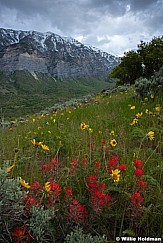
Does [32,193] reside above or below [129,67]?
below

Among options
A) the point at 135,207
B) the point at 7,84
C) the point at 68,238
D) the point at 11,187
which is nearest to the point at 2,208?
the point at 11,187

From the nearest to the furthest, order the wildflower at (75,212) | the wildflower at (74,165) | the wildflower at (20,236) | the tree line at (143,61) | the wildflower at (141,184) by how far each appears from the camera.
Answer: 1. the wildflower at (20,236)
2. the wildflower at (75,212)
3. the wildflower at (141,184)
4. the wildflower at (74,165)
5. the tree line at (143,61)

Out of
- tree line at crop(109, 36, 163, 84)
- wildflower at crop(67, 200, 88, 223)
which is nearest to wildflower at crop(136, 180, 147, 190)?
wildflower at crop(67, 200, 88, 223)

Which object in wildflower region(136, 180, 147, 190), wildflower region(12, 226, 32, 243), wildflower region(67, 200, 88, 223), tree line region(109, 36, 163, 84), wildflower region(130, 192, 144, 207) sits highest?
tree line region(109, 36, 163, 84)

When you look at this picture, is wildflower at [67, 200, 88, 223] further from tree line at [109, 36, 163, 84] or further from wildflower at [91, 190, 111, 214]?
tree line at [109, 36, 163, 84]

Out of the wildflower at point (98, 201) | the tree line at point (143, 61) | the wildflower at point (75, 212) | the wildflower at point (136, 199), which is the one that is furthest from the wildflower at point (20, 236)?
the tree line at point (143, 61)

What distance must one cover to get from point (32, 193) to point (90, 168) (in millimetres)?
646

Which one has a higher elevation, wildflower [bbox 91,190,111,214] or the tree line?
the tree line

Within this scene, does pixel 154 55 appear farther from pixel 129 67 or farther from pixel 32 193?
pixel 32 193

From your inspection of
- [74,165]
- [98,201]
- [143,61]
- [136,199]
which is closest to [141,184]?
[136,199]

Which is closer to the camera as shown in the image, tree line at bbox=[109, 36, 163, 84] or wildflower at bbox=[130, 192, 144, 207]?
wildflower at bbox=[130, 192, 144, 207]

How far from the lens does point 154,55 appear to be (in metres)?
14.1

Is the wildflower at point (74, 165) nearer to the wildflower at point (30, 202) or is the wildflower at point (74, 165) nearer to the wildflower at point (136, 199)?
the wildflower at point (30, 202)

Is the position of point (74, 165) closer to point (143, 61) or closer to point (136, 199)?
point (136, 199)
